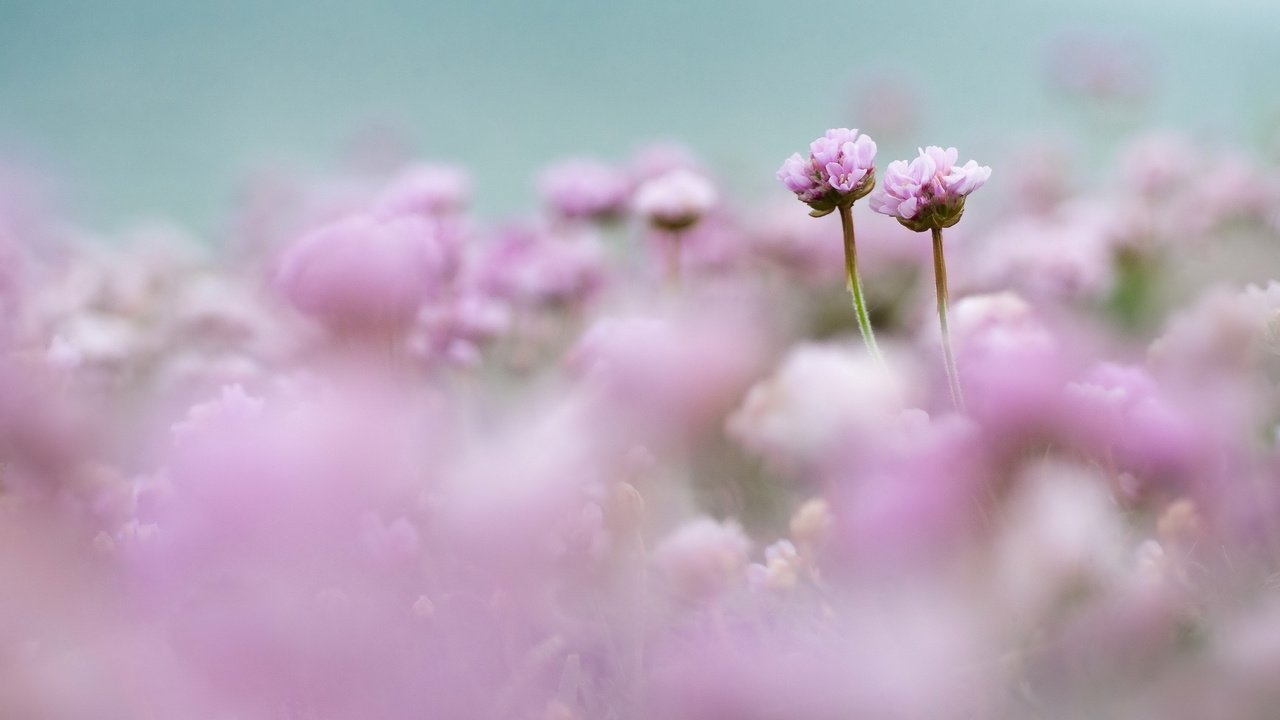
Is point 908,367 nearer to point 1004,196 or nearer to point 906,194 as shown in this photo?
point 906,194

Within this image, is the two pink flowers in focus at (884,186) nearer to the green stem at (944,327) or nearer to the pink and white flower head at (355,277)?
the green stem at (944,327)

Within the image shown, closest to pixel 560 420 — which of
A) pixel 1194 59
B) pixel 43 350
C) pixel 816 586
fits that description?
pixel 816 586

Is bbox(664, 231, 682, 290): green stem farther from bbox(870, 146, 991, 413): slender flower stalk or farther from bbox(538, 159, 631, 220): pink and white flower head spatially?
bbox(870, 146, 991, 413): slender flower stalk

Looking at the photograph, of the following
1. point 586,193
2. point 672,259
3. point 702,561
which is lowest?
point 702,561

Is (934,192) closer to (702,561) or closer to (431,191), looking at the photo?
(702,561)

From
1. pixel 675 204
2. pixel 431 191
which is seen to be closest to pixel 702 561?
pixel 675 204

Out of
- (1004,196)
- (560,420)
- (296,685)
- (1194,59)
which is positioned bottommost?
(296,685)
